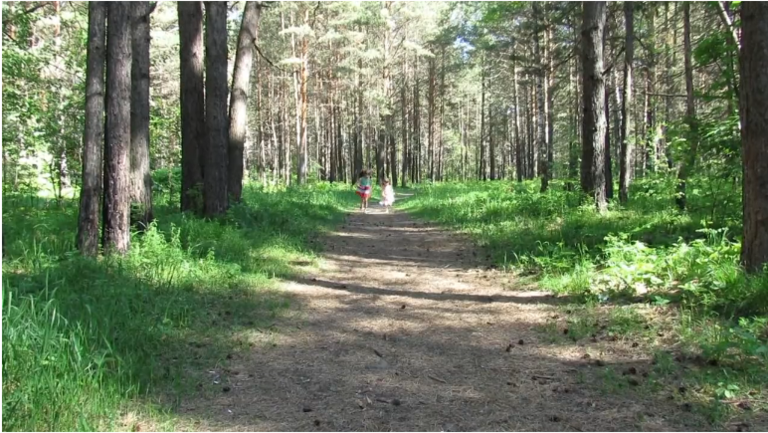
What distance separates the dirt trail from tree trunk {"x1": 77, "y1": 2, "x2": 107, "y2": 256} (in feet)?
8.88

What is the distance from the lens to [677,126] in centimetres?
886

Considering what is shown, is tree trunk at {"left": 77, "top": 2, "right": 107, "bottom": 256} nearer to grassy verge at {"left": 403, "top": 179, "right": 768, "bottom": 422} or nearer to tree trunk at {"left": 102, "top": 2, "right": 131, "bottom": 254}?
tree trunk at {"left": 102, "top": 2, "right": 131, "bottom": 254}

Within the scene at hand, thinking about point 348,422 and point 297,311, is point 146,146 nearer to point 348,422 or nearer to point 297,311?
point 297,311

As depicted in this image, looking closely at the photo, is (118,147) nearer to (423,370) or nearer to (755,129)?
(423,370)

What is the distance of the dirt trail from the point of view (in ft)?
11.1

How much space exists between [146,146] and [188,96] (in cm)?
293

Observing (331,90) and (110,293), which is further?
(331,90)

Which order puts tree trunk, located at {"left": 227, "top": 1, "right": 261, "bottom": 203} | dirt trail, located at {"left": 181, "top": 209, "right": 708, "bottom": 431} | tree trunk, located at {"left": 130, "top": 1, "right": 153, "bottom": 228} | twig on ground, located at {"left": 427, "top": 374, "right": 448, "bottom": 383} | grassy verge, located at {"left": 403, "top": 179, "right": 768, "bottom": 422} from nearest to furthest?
dirt trail, located at {"left": 181, "top": 209, "right": 708, "bottom": 431}
grassy verge, located at {"left": 403, "top": 179, "right": 768, "bottom": 422}
twig on ground, located at {"left": 427, "top": 374, "right": 448, "bottom": 383}
tree trunk, located at {"left": 130, "top": 1, "right": 153, "bottom": 228}
tree trunk, located at {"left": 227, "top": 1, "right": 261, "bottom": 203}

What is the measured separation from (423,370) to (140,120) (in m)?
7.01

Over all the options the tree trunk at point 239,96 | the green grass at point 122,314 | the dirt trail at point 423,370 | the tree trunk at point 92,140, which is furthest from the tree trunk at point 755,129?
the tree trunk at point 239,96

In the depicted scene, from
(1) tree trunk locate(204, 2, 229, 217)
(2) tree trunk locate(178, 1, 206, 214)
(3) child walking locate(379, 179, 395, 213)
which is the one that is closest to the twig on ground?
(1) tree trunk locate(204, 2, 229, 217)

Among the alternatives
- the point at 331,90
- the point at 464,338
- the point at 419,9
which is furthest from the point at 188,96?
the point at 331,90

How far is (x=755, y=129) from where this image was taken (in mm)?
5219

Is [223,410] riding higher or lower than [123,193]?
lower
